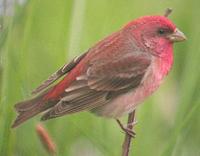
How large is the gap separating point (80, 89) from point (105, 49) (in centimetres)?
34

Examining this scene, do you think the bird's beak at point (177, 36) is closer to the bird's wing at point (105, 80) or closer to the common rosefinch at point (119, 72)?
the common rosefinch at point (119, 72)

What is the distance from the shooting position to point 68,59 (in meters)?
5.60

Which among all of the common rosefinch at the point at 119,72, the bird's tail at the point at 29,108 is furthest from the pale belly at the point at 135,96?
the bird's tail at the point at 29,108

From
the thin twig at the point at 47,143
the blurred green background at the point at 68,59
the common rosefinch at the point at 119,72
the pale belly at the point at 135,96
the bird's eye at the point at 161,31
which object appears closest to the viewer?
the thin twig at the point at 47,143

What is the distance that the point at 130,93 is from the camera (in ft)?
17.4

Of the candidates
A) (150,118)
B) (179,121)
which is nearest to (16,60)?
(179,121)

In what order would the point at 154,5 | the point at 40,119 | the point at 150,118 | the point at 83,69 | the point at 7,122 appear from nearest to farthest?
the point at 7,122 → the point at 40,119 → the point at 83,69 → the point at 150,118 → the point at 154,5

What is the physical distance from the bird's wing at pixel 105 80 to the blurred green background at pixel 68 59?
129 mm

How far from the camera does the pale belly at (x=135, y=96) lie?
5.21 meters

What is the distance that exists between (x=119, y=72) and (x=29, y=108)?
2.59ft

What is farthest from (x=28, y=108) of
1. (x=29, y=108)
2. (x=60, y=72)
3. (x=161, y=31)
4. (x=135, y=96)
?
(x=161, y=31)

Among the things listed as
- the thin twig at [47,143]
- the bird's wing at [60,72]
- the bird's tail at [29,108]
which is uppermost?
the bird's wing at [60,72]

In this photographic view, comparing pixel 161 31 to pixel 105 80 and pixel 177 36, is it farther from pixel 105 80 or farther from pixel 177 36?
pixel 105 80

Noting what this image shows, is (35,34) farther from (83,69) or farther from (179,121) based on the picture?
(179,121)
